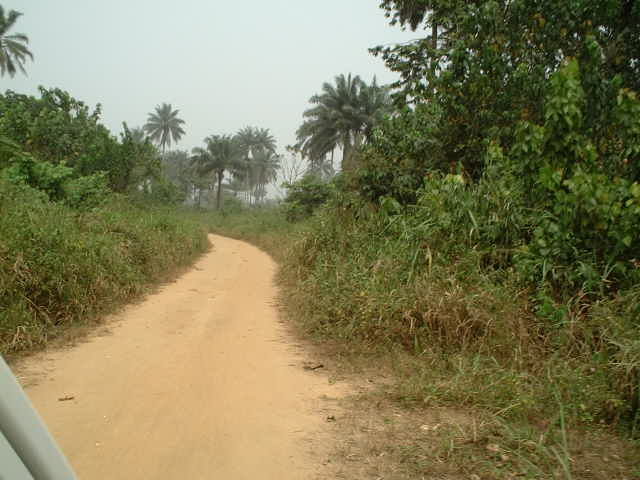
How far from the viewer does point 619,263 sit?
4719 millimetres

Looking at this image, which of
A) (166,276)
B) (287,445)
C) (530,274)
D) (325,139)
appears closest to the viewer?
(287,445)

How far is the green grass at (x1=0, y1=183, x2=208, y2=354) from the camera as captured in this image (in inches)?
188

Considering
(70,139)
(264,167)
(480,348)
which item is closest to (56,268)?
(480,348)

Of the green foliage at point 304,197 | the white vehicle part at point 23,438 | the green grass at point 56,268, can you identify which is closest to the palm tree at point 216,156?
the green foliage at point 304,197

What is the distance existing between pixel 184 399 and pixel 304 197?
15.8 m

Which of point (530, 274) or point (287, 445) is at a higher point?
point (530, 274)

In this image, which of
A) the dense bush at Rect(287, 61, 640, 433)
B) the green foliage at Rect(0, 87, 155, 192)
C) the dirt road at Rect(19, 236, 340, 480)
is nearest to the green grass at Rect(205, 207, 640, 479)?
the dense bush at Rect(287, 61, 640, 433)

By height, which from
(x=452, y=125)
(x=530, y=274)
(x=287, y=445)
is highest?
(x=452, y=125)

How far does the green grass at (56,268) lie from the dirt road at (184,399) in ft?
1.28

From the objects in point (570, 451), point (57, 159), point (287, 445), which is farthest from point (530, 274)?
point (57, 159)

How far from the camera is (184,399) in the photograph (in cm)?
363

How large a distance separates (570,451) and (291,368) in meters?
2.51

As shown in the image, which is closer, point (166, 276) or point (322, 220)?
point (166, 276)

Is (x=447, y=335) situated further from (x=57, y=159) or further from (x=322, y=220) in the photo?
(x=57, y=159)
